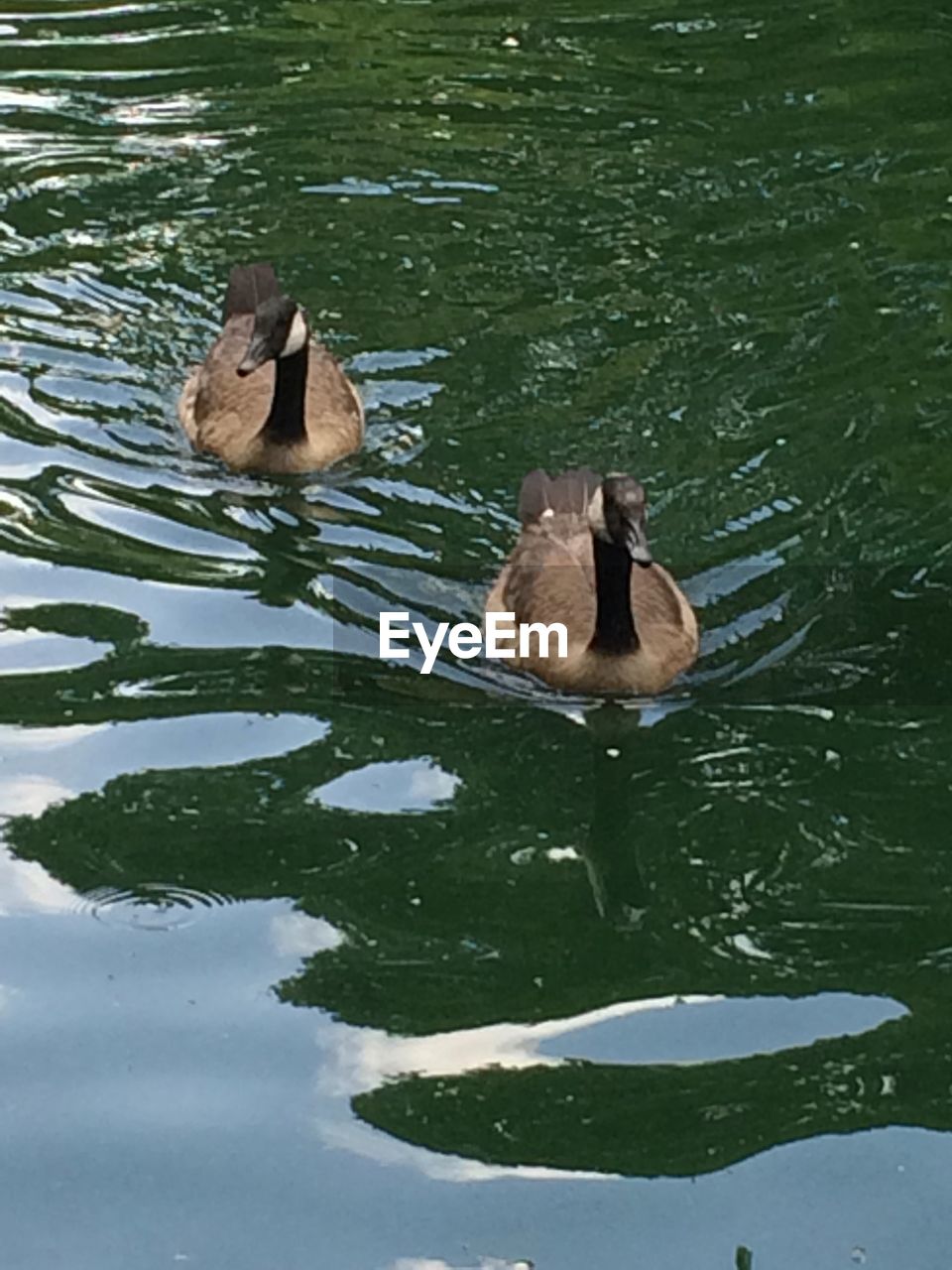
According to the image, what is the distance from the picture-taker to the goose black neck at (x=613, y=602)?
29.9 feet

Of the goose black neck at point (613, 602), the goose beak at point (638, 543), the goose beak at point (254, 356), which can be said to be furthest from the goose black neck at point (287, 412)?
the goose beak at point (638, 543)

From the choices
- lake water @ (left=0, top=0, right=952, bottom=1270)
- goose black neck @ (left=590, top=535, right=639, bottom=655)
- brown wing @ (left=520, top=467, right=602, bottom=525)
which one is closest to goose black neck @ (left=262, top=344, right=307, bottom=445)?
lake water @ (left=0, top=0, right=952, bottom=1270)

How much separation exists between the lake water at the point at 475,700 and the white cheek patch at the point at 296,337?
0.58 meters

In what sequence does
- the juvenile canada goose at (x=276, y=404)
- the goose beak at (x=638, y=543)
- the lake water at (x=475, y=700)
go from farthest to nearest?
the juvenile canada goose at (x=276, y=404), the goose beak at (x=638, y=543), the lake water at (x=475, y=700)

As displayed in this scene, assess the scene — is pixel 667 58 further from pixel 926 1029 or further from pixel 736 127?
pixel 926 1029

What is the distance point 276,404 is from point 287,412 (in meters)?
0.07

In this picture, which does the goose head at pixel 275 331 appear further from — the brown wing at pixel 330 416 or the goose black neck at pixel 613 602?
the goose black neck at pixel 613 602

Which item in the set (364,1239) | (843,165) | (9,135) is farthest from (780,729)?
(9,135)

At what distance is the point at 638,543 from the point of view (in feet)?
28.3

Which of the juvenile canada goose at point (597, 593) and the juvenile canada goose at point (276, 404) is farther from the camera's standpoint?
the juvenile canada goose at point (276, 404)

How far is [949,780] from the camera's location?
842 centimetres

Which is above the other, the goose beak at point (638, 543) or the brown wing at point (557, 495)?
the goose beak at point (638, 543)

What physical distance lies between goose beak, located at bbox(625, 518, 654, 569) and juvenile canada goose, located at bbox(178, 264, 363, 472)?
8.86ft

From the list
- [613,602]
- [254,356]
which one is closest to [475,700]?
[613,602]
